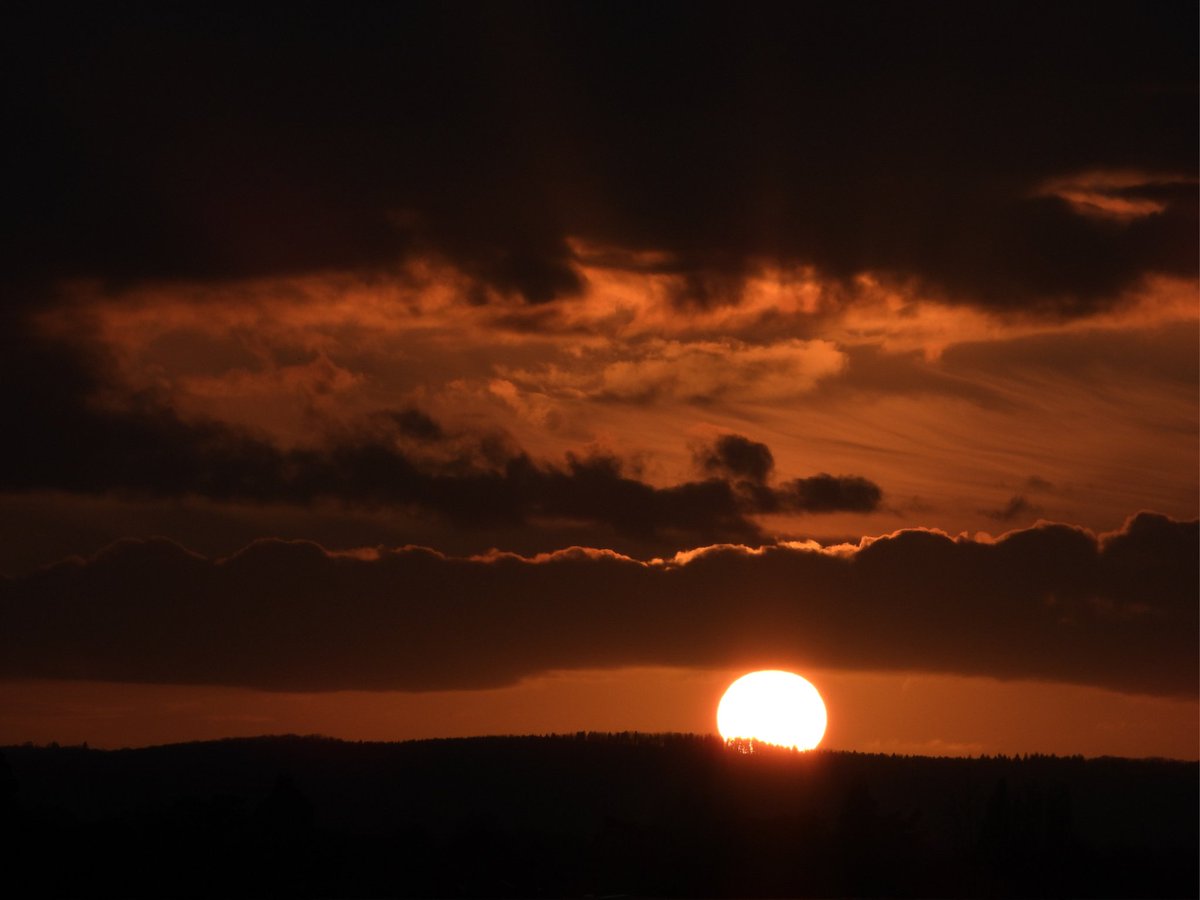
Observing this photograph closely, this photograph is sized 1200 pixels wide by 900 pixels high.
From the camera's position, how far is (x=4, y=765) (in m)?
136

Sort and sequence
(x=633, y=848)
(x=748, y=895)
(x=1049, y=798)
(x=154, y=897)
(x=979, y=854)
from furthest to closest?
(x=1049, y=798)
(x=979, y=854)
(x=633, y=848)
(x=748, y=895)
(x=154, y=897)

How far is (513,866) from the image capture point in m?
156

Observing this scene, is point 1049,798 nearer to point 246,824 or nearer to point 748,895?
point 748,895

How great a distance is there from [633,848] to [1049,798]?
185 feet

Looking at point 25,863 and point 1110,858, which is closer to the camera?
point 25,863

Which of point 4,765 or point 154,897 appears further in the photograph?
point 4,765

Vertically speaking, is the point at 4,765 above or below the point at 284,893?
above

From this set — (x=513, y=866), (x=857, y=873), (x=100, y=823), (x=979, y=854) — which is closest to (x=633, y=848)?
(x=513, y=866)

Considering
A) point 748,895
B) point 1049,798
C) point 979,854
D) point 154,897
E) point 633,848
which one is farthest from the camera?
point 1049,798

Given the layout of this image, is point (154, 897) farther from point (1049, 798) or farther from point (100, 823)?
point (1049, 798)

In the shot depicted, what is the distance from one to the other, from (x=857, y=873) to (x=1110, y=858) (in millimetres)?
45083

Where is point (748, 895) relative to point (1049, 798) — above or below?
below

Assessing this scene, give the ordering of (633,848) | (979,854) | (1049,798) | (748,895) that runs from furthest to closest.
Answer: (1049,798) < (979,854) < (633,848) < (748,895)

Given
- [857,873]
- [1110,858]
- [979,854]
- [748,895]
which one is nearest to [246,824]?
[748,895]
